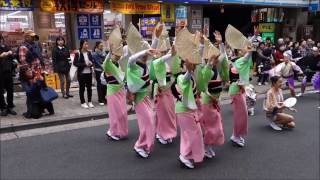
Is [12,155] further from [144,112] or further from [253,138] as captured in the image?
[253,138]

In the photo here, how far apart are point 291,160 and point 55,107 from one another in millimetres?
5550

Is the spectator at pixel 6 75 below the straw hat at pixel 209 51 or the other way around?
below

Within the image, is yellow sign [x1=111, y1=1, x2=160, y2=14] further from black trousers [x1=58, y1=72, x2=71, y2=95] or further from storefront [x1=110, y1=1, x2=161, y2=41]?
black trousers [x1=58, y1=72, x2=71, y2=95]

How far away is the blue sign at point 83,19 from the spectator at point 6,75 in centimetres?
411

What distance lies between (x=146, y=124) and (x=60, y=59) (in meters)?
4.91

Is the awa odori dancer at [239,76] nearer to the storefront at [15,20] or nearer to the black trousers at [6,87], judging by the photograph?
the black trousers at [6,87]

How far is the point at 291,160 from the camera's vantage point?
566cm

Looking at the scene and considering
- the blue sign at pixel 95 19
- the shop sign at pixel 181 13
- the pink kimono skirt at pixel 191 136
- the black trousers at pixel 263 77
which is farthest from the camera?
the shop sign at pixel 181 13

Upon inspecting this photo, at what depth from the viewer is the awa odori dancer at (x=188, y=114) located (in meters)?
4.93

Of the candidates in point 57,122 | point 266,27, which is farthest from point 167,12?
point 57,122

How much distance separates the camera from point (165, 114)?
21.0 ft

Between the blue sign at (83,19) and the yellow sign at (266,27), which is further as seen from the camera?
the yellow sign at (266,27)

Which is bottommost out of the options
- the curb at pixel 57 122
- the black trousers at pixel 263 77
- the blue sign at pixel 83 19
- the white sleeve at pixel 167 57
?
the curb at pixel 57 122

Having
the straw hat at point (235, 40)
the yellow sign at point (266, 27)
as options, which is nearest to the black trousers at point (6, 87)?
the straw hat at point (235, 40)
